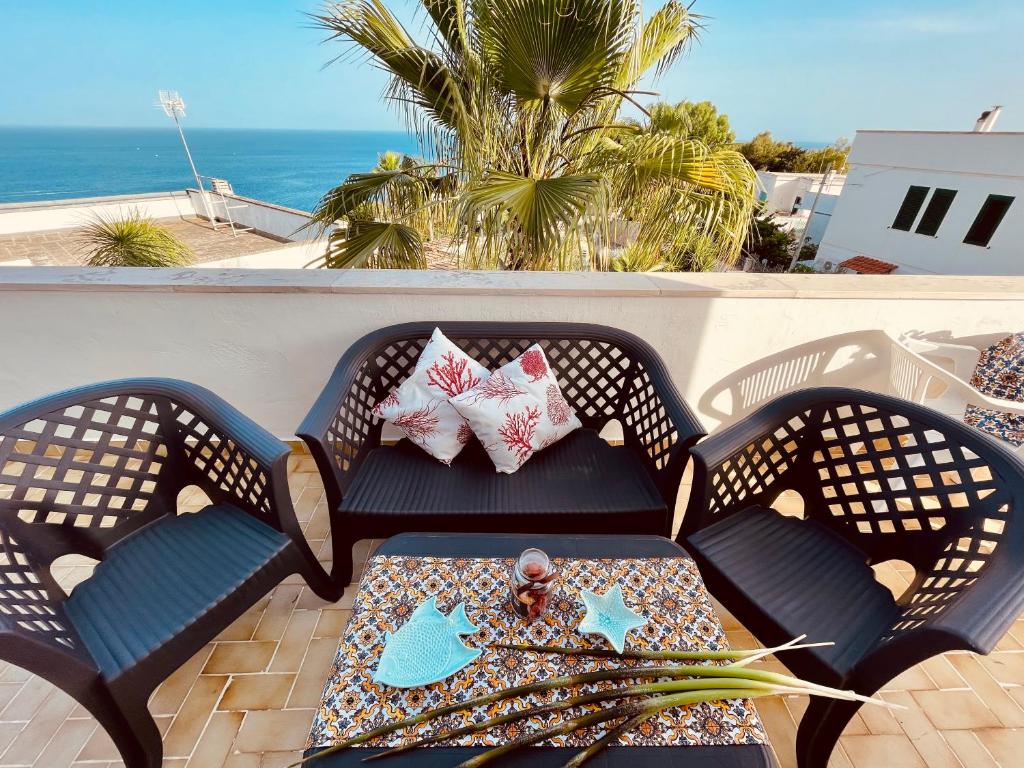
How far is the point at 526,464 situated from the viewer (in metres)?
1.72

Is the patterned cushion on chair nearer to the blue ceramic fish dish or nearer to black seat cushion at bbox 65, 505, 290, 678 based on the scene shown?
the blue ceramic fish dish

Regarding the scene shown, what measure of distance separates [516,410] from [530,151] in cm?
133

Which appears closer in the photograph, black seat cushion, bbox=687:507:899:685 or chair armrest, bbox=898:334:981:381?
black seat cushion, bbox=687:507:899:685

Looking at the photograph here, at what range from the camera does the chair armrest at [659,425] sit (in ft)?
4.85

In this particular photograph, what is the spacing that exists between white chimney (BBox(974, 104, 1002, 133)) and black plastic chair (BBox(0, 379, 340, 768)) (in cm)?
1811

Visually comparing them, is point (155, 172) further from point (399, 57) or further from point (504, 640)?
point (504, 640)

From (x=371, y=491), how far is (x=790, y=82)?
26793mm

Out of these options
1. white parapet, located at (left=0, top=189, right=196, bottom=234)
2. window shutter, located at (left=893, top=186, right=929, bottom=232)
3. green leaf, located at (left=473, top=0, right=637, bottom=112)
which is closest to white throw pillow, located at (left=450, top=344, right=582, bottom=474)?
green leaf, located at (left=473, top=0, right=637, bottom=112)

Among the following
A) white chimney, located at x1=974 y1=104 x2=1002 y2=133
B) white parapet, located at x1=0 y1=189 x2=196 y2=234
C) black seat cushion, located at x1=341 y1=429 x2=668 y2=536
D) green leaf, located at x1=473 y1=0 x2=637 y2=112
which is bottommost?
white parapet, located at x1=0 y1=189 x2=196 y2=234

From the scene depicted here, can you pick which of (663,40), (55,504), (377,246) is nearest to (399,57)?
(377,246)

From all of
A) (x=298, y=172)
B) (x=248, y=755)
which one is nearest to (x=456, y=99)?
(x=248, y=755)

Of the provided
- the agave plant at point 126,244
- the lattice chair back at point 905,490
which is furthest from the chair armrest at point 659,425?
the agave plant at point 126,244

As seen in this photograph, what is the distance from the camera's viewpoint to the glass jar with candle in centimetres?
105

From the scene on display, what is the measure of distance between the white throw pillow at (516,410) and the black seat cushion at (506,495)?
0.08m
